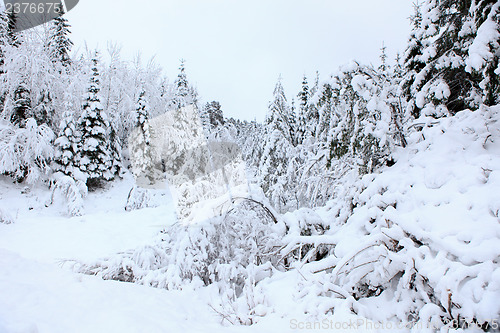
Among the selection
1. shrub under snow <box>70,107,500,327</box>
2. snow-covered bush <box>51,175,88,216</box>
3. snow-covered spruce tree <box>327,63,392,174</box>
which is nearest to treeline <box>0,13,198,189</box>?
snow-covered bush <box>51,175,88,216</box>

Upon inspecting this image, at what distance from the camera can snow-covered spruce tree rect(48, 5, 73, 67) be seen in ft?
65.2

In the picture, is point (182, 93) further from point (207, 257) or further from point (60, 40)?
point (207, 257)

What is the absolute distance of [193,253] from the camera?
18.0ft

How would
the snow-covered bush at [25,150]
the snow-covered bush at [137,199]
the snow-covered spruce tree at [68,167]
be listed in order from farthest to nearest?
the snow-covered bush at [137,199], the snow-covered spruce tree at [68,167], the snow-covered bush at [25,150]

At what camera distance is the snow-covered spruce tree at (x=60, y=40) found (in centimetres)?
1988

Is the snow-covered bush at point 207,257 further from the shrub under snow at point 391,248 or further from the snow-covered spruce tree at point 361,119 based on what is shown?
the snow-covered spruce tree at point 361,119

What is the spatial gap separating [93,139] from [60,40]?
10.2 metres

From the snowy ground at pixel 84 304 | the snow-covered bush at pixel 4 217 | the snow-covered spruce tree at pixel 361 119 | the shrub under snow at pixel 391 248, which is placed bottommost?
the snow-covered bush at pixel 4 217

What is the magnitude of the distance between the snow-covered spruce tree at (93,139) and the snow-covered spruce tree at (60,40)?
5.23m

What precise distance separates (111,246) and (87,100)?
1262 centimetres

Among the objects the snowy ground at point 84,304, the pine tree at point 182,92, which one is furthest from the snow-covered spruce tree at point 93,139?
the snowy ground at point 84,304

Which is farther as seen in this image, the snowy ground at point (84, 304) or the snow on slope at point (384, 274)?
the snowy ground at point (84, 304)

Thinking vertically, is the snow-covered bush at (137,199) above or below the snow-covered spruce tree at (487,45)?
below

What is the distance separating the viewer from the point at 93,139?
16.9m
